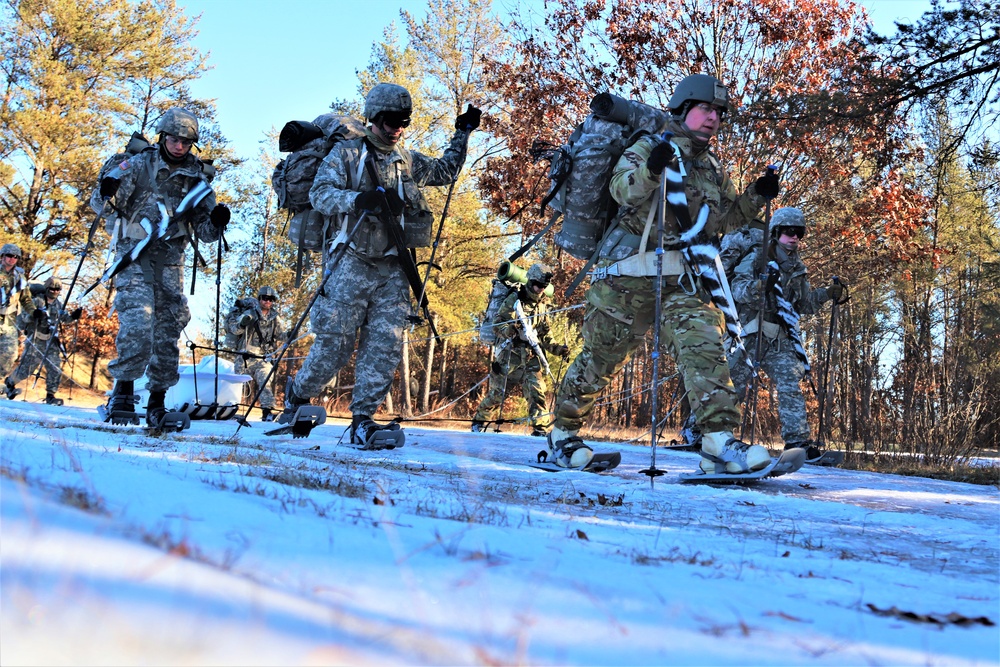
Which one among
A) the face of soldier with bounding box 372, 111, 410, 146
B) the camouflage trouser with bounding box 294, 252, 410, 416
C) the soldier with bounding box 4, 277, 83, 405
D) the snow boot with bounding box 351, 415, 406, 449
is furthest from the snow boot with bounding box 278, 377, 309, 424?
the soldier with bounding box 4, 277, 83, 405

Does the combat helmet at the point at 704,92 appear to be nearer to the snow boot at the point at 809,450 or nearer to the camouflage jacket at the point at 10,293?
the snow boot at the point at 809,450

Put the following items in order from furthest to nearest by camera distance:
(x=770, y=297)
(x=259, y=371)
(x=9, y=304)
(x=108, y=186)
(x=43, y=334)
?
(x=43, y=334) → (x=259, y=371) → (x=9, y=304) → (x=770, y=297) → (x=108, y=186)

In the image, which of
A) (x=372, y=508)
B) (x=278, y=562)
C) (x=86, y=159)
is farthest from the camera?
(x=86, y=159)

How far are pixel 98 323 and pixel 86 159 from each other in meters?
5.27

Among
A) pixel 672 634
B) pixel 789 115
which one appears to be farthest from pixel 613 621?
pixel 789 115

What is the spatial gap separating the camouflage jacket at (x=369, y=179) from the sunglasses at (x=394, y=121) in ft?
0.82

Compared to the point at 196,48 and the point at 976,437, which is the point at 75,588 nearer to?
the point at 976,437

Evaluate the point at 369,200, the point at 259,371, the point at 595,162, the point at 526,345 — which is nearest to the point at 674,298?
the point at 595,162

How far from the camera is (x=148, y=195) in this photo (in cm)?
753

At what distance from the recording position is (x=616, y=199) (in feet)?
18.4

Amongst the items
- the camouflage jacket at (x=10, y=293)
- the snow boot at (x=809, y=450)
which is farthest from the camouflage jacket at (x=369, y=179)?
the camouflage jacket at (x=10, y=293)

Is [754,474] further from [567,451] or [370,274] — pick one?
[370,274]

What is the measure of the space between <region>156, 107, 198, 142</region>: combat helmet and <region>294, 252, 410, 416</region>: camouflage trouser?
1.79m

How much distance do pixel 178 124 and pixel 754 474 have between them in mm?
5284
